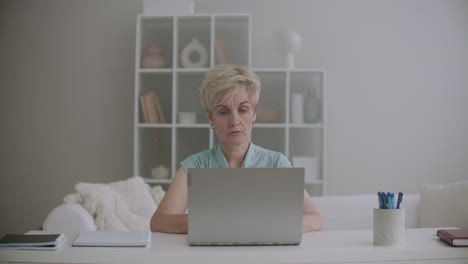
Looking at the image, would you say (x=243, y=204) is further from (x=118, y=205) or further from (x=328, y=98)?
(x=328, y=98)

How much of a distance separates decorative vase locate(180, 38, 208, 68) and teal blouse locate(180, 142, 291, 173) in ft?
6.53

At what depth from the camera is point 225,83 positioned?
1775 mm

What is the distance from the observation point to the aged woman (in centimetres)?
174

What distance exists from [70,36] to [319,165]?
2.32m

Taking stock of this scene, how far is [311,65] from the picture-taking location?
405 centimetres

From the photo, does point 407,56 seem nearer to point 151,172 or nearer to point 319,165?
point 319,165

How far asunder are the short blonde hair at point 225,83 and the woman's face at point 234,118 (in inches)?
0.7

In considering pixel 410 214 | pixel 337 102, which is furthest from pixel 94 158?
pixel 410 214

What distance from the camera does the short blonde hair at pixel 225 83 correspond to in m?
1.78

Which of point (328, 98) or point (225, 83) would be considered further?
point (328, 98)

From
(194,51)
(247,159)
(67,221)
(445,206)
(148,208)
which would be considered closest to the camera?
(247,159)

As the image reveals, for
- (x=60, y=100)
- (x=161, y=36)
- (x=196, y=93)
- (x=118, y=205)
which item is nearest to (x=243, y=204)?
(x=118, y=205)

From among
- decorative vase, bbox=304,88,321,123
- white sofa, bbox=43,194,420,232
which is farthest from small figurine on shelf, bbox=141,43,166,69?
white sofa, bbox=43,194,420,232

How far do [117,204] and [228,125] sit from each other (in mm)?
1099
